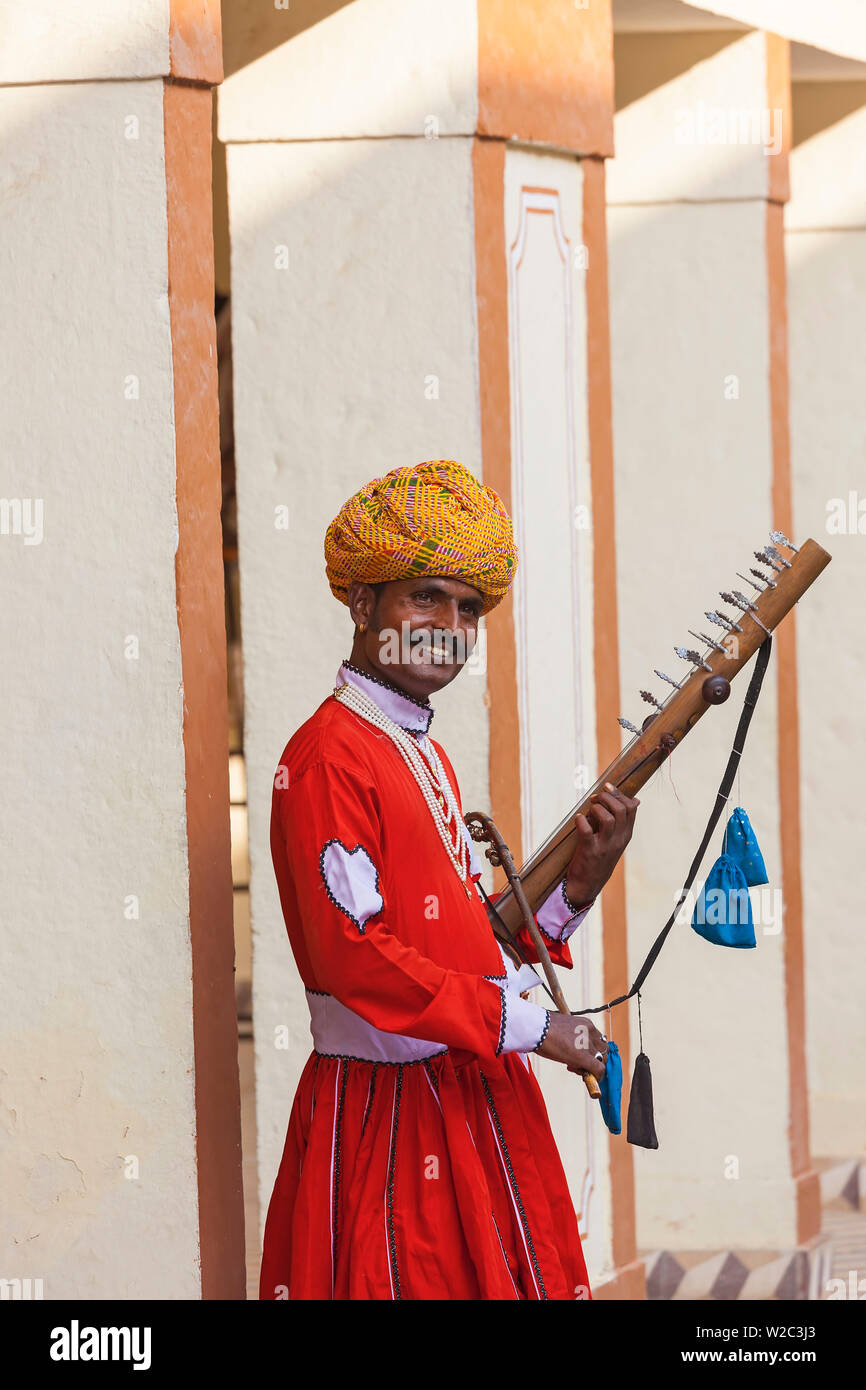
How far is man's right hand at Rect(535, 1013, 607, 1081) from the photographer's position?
312 cm

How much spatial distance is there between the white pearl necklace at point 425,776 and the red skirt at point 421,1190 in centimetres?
34

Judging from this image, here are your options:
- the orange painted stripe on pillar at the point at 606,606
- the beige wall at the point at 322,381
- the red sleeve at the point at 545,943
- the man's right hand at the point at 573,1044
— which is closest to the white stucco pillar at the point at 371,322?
the beige wall at the point at 322,381

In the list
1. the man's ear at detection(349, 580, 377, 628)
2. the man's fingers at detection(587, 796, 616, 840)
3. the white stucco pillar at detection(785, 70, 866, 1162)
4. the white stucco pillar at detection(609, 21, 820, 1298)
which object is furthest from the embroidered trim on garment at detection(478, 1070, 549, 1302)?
the white stucco pillar at detection(785, 70, 866, 1162)

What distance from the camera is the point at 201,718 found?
388cm

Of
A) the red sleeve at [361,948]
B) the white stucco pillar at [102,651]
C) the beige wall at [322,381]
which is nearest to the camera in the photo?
the red sleeve at [361,948]

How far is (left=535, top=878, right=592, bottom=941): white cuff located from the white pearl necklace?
0.82 ft

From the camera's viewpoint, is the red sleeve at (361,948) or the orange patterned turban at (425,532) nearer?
the red sleeve at (361,948)

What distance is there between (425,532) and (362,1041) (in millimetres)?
823

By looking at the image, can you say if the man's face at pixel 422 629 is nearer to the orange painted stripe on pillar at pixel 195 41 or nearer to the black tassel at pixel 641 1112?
the black tassel at pixel 641 1112

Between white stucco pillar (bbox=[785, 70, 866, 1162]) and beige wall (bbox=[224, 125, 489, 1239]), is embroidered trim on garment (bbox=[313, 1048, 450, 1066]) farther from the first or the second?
white stucco pillar (bbox=[785, 70, 866, 1162])

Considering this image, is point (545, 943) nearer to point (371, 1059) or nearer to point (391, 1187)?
point (371, 1059)

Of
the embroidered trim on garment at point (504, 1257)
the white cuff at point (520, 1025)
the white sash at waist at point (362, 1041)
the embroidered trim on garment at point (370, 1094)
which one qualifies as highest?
the white cuff at point (520, 1025)

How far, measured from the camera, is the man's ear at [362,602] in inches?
129
